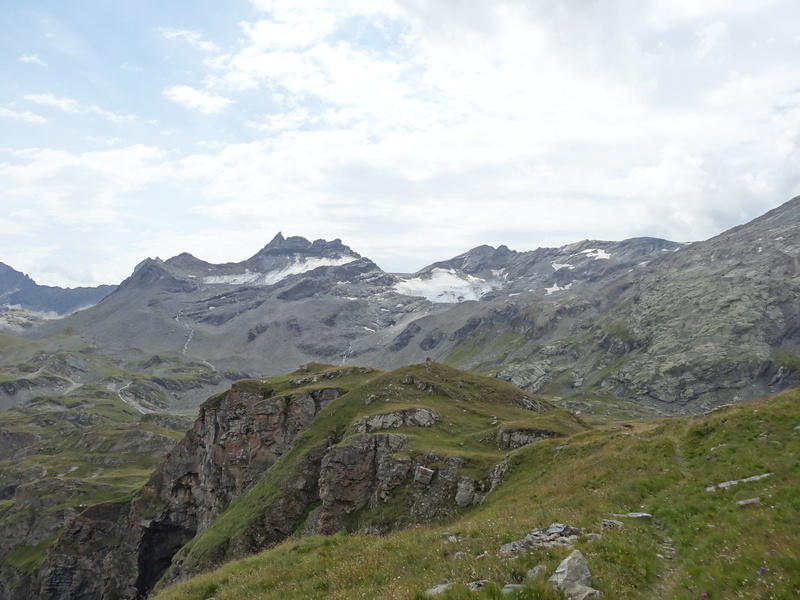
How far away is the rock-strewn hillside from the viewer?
54281 mm

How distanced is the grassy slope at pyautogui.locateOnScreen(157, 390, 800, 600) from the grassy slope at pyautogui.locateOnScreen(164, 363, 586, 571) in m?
23.6

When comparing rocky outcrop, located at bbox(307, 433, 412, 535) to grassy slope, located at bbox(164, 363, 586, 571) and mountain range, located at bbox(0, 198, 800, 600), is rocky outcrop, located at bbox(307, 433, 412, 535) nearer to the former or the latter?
mountain range, located at bbox(0, 198, 800, 600)

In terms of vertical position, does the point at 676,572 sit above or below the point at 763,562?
below

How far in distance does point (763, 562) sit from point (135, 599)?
4514 inches

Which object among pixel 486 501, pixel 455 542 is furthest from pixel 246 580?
pixel 486 501

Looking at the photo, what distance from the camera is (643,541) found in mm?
18062

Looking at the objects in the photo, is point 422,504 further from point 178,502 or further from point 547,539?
point 178,502

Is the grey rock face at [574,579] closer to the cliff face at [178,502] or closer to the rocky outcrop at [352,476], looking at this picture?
the rocky outcrop at [352,476]

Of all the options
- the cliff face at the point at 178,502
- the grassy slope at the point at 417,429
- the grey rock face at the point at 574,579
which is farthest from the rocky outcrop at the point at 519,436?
the grey rock face at the point at 574,579

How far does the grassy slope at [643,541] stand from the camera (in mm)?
13938

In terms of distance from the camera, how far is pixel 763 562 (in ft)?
44.0

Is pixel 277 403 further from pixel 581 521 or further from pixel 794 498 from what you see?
pixel 794 498

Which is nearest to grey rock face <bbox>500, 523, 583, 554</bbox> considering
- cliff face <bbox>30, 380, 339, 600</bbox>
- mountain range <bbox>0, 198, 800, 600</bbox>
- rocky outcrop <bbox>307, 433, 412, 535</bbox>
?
mountain range <bbox>0, 198, 800, 600</bbox>

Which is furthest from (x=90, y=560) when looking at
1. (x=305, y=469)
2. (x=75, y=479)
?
(x=305, y=469)
